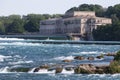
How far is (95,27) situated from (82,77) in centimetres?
14917

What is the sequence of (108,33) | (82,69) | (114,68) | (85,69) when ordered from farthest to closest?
(108,33) → (82,69) → (85,69) → (114,68)

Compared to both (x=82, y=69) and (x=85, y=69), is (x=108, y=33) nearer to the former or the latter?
(x=82, y=69)

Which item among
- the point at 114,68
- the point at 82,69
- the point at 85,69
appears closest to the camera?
the point at 114,68

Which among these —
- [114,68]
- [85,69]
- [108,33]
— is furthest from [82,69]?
[108,33]

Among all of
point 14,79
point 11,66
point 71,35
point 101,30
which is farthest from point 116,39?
point 14,79

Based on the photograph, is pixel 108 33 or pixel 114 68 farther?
pixel 108 33

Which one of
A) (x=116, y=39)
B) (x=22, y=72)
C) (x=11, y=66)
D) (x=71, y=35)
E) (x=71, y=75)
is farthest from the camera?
(x=71, y=35)

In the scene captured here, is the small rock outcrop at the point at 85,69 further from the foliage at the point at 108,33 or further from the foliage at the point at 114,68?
the foliage at the point at 108,33

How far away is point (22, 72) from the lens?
181 feet

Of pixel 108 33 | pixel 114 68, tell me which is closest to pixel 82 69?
pixel 114 68

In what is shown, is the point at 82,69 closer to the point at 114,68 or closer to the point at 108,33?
the point at 114,68

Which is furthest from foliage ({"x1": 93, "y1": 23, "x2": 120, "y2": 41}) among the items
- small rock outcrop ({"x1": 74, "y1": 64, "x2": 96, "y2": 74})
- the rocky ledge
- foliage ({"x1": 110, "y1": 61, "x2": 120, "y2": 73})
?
foliage ({"x1": 110, "y1": 61, "x2": 120, "y2": 73})

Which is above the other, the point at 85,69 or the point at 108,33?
the point at 85,69

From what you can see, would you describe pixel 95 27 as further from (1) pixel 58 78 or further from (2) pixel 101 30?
(1) pixel 58 78
